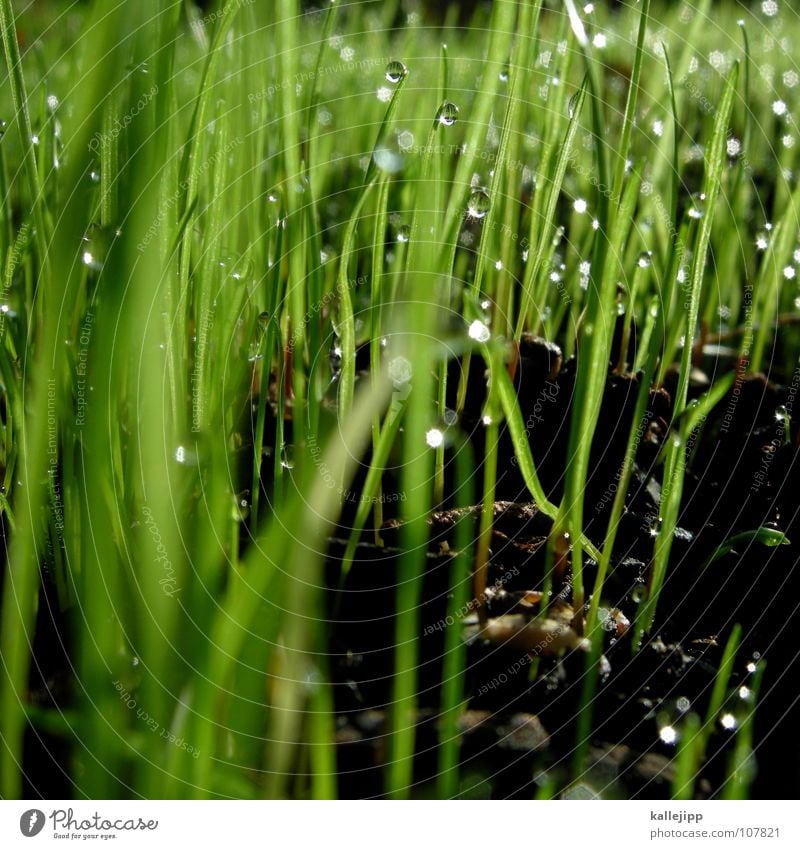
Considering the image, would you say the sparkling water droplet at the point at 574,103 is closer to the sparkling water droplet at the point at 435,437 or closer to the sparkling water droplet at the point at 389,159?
the sparkling water droplet at the point at 389,159

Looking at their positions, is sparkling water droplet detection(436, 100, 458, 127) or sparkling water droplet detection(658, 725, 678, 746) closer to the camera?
sparkling water droplet detection(658, 725, 678, 746)

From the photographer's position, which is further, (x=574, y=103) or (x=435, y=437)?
(x=574, y=103)

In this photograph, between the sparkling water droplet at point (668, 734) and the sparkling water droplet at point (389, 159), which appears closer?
the sparkling water droplet at point (668, 734)

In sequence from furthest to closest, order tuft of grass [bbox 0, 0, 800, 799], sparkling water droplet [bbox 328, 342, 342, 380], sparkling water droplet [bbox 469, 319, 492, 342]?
sparkling water droplet [bbox 328, 342, 342, 380] < sparkling water droplet [bbox 469, 319, 492, 342] < tuft of grass [bbox 0, 0, 800, 799]

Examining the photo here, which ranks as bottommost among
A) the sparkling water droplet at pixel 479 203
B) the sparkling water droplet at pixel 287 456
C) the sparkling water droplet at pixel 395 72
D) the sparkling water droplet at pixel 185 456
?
the sparkling water droplet at pixel 185 456

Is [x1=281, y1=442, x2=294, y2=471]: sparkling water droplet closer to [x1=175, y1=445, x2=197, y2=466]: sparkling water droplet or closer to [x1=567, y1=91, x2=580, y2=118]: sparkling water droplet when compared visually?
[x1=175, y1=445, x2=197, y2=466]: sparkling water droplet

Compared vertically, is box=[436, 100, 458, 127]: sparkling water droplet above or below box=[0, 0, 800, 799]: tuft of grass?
above

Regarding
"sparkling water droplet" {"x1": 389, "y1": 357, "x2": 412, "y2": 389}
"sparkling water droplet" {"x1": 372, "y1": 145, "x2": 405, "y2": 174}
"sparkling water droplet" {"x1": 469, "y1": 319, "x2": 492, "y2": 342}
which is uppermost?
"sparkling water droplet" {"x1": 372, "y1": 145, "x2": 405, "y2": 174}

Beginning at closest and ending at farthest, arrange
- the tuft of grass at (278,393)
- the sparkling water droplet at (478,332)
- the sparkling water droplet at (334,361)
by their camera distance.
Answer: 1. the tuft of grass at (278,393)
2. the sparkling water droplet at (478,332)
3. the sparkling water droplet at (334,361)

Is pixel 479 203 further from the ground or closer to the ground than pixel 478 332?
further from the ground

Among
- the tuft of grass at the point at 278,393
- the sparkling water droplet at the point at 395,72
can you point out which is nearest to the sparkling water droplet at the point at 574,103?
the tuft of grass at the point at 278,393

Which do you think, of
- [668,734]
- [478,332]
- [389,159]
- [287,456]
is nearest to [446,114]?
[389,159]

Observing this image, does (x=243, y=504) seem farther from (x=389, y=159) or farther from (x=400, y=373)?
(x=389, y=159)

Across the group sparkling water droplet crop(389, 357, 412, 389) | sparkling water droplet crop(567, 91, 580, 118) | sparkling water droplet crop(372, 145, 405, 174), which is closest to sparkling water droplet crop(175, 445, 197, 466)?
sparkling water droplet crop(389, 357, 412, 389)
